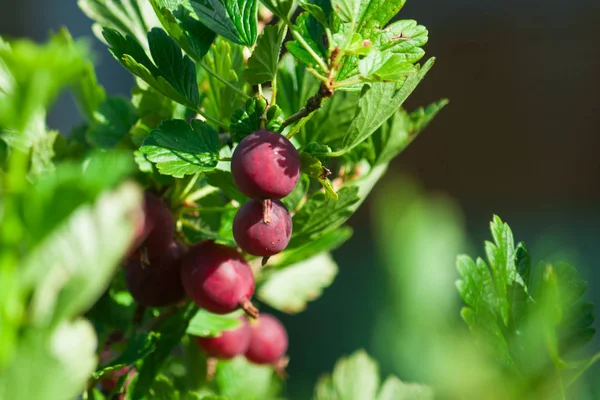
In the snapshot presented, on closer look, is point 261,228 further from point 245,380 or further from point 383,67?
point 245,380

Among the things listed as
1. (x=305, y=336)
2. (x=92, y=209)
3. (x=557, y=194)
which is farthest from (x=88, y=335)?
(x=557, y=194)

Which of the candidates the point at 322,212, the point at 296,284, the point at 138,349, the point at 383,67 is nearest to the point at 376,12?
the point at 383,67

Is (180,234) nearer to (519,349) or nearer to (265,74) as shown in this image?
(265,74)

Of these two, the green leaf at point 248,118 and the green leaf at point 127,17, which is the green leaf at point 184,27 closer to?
the green leaf at point 248,118

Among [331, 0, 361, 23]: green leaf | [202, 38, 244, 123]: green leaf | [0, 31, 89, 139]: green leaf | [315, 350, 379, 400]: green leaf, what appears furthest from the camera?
[315, 350, 379, 400]: green leaf

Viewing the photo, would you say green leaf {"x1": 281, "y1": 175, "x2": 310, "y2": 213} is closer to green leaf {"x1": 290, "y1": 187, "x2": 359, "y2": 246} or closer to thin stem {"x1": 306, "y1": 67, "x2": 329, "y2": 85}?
green leaf {"x1": 290, "y1": 187, "x2": 359, "y2": 246}

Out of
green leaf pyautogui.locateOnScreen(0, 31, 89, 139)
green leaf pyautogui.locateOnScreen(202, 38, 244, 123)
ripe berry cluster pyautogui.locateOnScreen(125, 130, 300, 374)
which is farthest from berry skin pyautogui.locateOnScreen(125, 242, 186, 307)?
green leaf pyautogui.locateOnScreen(0, 31, 89, 139)

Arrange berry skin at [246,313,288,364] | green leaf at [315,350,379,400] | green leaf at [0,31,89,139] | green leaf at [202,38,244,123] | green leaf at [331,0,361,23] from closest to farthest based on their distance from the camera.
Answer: green leaf at [0,31,89,139], green leaf at [331,0,361,23], green leaf at [202,38,244,123], green leaf at [315,350,379,400], berry skin at [246,313,288,364]
